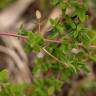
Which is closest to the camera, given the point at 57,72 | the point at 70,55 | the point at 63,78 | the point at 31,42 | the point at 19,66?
the point at 31,42

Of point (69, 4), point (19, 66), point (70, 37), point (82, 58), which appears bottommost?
point (19, 66)

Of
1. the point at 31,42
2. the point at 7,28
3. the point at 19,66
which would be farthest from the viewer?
the point at 7,28

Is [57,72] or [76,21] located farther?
[57,72]

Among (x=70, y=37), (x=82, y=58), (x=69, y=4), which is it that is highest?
(x=69, y=4)

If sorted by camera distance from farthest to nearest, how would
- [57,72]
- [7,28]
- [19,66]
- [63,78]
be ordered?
[7,28] → [19,66] → [57,72] → [63,78]

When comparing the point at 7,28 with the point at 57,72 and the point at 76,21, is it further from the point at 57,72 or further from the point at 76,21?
the point at 76,21

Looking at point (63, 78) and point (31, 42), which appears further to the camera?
point (63, 78)

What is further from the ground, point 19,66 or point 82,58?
point 82,58

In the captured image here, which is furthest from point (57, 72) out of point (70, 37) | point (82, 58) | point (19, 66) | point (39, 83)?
point (19, 66)

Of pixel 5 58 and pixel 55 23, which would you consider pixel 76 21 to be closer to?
pixel 55 23
